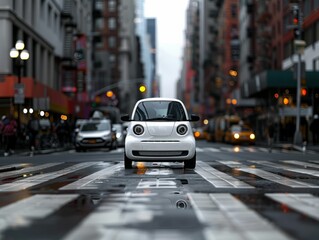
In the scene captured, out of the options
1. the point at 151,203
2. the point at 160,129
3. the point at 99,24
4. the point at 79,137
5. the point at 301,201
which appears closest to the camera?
the point at 151,203

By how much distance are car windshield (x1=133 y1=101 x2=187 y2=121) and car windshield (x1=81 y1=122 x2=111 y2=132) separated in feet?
55.9

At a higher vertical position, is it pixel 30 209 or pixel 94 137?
pixel 94 137

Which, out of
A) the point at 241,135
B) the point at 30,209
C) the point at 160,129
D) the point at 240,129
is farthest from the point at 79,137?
the point at 30,209

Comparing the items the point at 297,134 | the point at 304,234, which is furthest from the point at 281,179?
the point at 297,134

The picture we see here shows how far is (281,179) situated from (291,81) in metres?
37.0

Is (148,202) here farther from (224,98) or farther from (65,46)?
(224,98)

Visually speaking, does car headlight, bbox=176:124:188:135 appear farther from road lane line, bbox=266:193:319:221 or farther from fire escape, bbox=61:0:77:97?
fire escape, bbox=61:0:77:97

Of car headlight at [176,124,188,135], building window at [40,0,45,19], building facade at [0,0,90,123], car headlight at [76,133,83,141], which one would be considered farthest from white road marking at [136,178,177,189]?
building window at [40,0,45,19]

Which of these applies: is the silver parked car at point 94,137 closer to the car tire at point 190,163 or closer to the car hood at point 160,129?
the car tire at point 190,163

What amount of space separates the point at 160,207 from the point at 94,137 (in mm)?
23129

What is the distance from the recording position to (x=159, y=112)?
1445cm

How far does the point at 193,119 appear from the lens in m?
14.9

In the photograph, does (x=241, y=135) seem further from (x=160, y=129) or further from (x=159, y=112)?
(x=160, y=129)

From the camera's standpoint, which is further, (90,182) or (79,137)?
(79,137)
